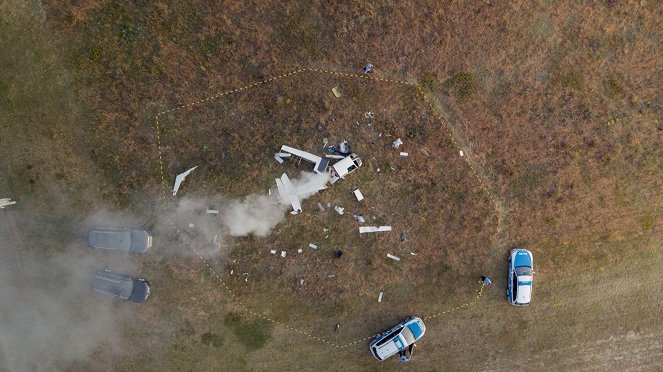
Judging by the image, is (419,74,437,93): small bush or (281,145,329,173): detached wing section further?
(419,74,437,93): small bush

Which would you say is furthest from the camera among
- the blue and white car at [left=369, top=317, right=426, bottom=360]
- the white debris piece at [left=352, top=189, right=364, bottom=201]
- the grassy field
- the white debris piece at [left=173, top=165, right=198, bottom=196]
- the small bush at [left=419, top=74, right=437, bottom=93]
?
the small bush at [left=419, top=74, right=437, bottom=93]

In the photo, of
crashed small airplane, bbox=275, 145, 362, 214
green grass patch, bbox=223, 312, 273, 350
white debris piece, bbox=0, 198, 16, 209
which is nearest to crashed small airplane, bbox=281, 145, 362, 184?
crashed small airplane, bbox=275, 145, 362, 214

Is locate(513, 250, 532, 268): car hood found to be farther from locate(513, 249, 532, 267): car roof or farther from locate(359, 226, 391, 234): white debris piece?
locate(359, 226, 391, 234): white debris piece

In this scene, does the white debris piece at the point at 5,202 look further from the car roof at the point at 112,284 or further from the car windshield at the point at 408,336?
the car windshield at the point at 408,336

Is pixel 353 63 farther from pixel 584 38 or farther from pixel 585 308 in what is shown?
pixel 585 308

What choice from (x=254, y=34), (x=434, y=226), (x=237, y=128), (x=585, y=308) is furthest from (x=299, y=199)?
(x=585, y=308)

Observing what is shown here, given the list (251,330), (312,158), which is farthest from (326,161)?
(251,330)
